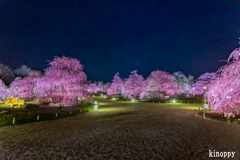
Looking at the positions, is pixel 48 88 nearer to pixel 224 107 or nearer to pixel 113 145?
pixel 113 145

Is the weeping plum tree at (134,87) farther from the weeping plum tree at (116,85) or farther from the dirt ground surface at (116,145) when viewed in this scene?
the dirt ground surface at (116,145)

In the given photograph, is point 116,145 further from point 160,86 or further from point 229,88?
point 160,86

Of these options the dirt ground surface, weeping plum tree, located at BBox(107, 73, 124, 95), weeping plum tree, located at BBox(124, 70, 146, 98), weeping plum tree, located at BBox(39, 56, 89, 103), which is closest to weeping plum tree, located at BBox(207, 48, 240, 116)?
the dirt ground surface

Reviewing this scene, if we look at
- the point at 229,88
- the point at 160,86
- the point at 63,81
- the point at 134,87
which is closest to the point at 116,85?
the point at 134,87

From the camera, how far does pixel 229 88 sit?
419 inches

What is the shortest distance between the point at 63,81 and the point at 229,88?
2334 centimetres

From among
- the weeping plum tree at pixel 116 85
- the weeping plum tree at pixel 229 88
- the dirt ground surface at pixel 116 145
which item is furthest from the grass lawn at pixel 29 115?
the weeping plum tree at pixel 116 85

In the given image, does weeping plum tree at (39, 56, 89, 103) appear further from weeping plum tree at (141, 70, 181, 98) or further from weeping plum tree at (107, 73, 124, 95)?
weeping plum tree at (107, 73, 124, 95)

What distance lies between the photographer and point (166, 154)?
253 inches

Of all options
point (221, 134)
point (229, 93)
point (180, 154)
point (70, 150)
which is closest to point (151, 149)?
point (180, 154)

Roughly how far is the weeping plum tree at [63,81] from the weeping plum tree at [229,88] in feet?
69.9

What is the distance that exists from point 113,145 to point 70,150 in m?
2.11

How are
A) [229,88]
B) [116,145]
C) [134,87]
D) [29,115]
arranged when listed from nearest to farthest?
[116,145], [229,88], [29,115], [134,87]

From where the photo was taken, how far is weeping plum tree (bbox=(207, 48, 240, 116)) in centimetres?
1024
